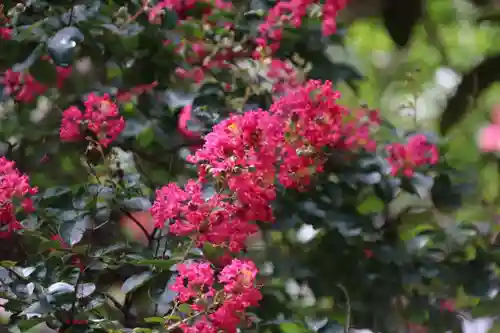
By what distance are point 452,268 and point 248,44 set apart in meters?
0.56

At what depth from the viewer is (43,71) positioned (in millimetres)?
1063

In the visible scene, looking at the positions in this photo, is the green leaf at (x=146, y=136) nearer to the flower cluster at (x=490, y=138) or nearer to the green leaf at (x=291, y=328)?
the green leaf at (x=291, y=328)

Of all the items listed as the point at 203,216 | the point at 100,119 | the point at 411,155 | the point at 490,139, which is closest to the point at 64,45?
the point at 100,119

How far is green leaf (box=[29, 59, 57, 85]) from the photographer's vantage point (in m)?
1.06

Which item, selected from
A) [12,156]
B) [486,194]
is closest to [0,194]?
[12,156]

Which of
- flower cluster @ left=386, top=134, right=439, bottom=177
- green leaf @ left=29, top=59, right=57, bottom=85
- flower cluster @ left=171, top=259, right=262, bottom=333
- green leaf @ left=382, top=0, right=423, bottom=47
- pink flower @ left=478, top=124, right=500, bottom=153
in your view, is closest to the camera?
flower cluster @ left=171, top=259, right=262, bottom=333

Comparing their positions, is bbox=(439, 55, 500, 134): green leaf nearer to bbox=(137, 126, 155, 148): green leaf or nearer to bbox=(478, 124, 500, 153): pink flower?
bbox=(478, 124, 500, 153): pink flower

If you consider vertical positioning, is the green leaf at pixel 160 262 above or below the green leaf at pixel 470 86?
above

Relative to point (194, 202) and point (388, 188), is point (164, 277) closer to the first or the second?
point (194, 202)

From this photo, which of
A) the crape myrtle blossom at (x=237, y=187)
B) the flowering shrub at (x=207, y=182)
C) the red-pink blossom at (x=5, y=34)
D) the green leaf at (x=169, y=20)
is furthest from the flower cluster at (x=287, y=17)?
the red-pink blossom at (x=5, y=34)

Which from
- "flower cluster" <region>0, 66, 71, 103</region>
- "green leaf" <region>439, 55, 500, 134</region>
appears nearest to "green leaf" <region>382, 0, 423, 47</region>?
"green leaf" <region>439, 55, 500, 134</region>

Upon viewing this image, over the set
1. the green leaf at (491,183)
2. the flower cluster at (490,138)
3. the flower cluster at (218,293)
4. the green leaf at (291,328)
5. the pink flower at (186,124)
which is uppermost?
the flower cluster at (218,293)

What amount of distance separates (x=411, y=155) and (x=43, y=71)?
630mm

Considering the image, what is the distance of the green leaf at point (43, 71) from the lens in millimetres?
1057
